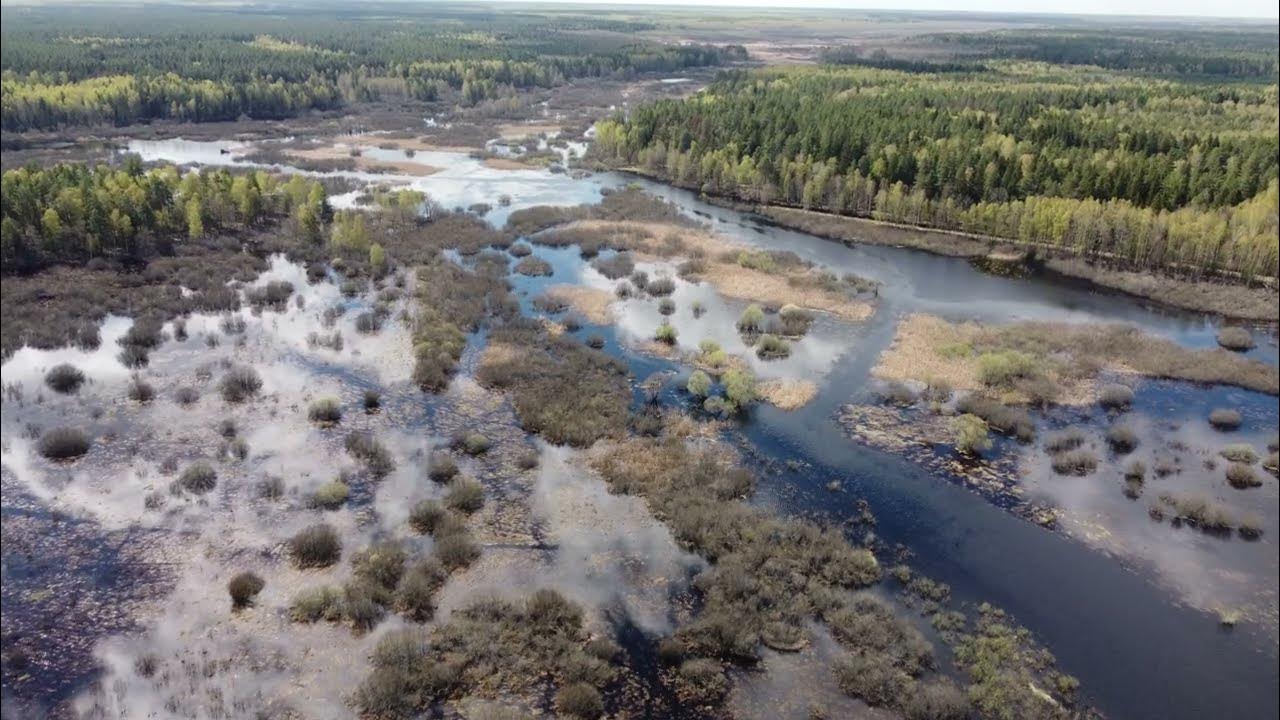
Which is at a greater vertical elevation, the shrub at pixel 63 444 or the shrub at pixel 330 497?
the shrub at pixel 63 444

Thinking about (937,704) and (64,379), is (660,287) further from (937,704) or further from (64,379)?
(937,704)

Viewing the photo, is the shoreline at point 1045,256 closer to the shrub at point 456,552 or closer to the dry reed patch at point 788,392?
the dry reed patch at point 788,392

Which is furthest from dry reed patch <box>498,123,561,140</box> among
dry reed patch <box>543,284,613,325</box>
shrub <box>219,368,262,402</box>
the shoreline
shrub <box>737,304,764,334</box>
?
shrub <box>219,368,262,402</box>

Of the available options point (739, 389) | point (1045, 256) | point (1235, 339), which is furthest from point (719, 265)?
point (1235, 339)

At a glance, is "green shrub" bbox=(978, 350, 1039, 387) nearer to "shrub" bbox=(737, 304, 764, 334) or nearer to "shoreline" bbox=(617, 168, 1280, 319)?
"shrub" bbox=(737, 304, 764, 334)

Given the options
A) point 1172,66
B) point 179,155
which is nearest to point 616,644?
point 179,155

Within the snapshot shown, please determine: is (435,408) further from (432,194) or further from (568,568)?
(432,194)

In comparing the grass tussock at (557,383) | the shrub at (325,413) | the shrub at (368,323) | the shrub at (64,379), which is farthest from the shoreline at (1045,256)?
the shrub at (64,379)
